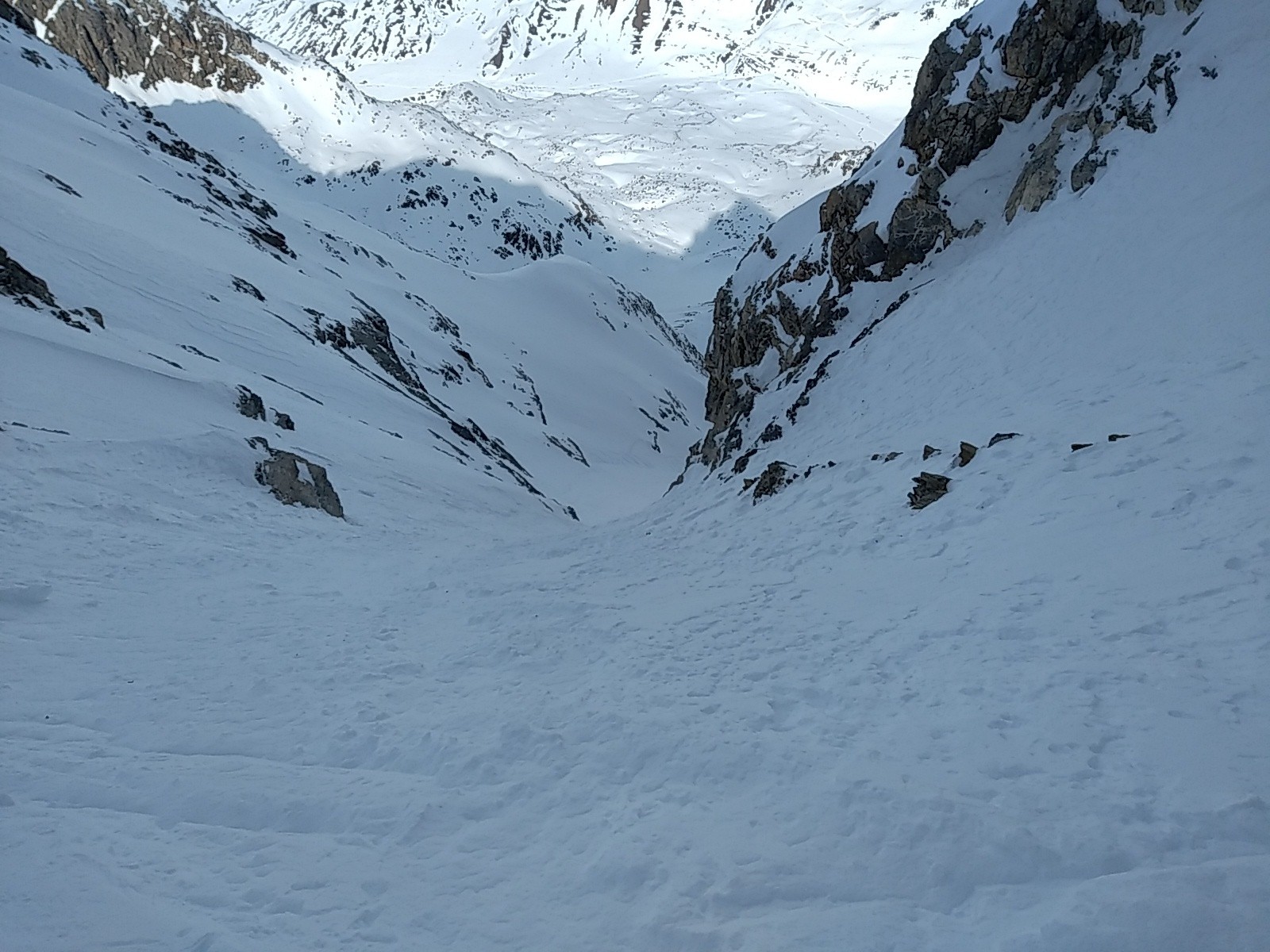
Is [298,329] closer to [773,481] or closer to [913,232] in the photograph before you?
[773,481]

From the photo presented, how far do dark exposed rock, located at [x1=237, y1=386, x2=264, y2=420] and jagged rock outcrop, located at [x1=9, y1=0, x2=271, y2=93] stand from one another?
273 feet

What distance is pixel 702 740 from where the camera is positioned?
6117mm

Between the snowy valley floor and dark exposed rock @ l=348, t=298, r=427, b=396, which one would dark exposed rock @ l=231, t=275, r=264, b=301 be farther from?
the snowy valley floor

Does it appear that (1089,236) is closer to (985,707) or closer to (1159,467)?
(1159,467)

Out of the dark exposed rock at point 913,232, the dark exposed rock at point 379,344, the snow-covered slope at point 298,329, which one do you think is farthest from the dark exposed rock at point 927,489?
the dark exposed rock at point 379,344

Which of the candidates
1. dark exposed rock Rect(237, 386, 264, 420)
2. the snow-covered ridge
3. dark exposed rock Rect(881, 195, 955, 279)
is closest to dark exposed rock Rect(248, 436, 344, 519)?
dark exposed rock Rect(237, 386, 264, 420)

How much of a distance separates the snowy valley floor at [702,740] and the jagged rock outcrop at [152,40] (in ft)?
310

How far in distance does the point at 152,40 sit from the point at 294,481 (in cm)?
10039

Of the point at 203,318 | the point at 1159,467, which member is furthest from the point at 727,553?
the point at 203,318

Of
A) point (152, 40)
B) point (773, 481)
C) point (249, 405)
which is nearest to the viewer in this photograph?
point (773, 481)

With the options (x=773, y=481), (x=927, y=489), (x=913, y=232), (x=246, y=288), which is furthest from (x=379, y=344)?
(x=927, y=489)

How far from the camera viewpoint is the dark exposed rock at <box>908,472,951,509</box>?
10.4 m

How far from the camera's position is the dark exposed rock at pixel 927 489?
10375 millimetres

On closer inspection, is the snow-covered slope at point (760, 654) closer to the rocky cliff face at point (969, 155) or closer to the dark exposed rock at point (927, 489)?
the dark exposed rock at point (927, 489)
